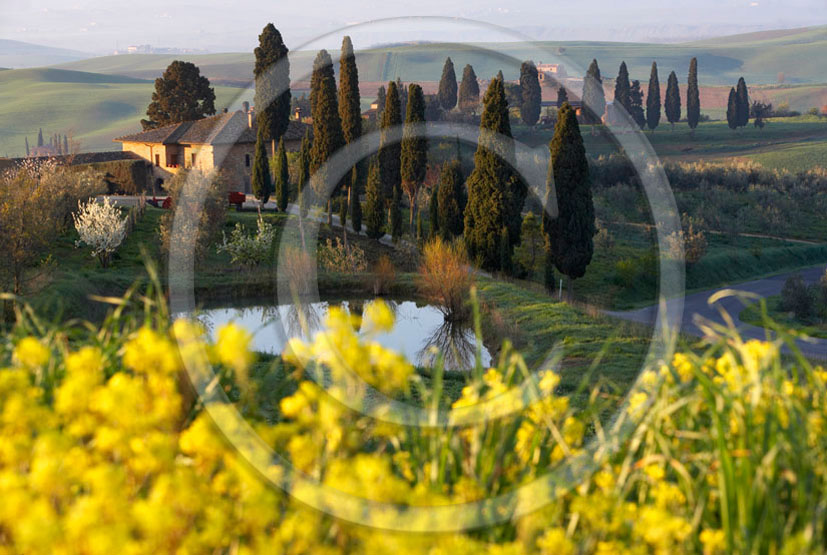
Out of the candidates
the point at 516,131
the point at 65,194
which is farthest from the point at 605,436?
the point at 516,131

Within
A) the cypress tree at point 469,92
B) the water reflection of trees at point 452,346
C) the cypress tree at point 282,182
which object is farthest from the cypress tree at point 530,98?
Answer: the water reflection of trees at point 452,346

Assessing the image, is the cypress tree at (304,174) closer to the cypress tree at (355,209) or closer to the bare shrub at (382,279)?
the cypress tree at (355,209)

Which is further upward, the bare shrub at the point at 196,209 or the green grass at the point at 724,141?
the green grass at the point at 724,141

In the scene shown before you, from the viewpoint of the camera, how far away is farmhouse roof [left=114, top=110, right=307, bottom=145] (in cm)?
3888

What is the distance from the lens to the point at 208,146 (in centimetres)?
3822

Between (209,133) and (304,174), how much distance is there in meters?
10.7

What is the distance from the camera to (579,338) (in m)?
15.1

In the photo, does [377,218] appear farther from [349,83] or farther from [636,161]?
[636,161]

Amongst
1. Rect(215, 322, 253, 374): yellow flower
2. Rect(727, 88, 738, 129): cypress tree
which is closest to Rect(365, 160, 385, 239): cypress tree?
Rect(215, 322, 253, 374): yellow flower

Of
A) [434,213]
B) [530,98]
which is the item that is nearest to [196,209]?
[434,213]

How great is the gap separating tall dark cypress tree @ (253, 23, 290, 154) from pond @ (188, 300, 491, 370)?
710 inches

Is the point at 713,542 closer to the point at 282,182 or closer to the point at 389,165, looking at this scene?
the point at 389,165

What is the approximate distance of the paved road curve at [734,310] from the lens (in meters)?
16.9

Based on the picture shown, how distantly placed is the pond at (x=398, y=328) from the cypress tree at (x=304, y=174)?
10.3 meters
